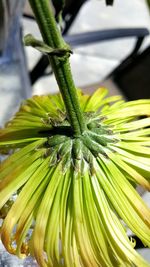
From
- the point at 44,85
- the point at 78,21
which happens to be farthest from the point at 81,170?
the point at 78,21

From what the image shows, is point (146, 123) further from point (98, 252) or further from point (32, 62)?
point (32, 62)

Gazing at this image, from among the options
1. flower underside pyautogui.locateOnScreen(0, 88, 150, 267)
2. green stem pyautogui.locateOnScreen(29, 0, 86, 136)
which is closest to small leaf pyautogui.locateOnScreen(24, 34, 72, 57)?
green stem pyautogui.locateOnScreen(29, 0, 86, 136)

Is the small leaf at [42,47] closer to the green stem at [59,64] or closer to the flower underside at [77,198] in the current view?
the green stem at [59,64]

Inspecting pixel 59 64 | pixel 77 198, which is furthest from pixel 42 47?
pixel 77 198

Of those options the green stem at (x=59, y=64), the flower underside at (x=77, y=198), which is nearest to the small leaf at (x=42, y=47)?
the green stem at (x=59, y=64)

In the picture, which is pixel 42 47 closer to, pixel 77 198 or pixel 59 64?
pixel 59 64
